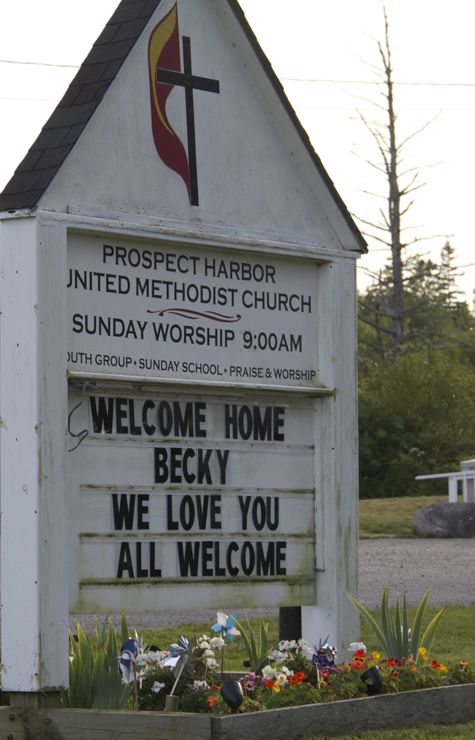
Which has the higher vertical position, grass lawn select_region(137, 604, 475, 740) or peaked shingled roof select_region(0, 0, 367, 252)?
peaked shingled roof select_region(0, 0, 367, 252)

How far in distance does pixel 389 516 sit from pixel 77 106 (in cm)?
2074

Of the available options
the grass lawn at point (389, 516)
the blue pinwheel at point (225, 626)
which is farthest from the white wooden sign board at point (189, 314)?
the grass lawn at point (389, 516)

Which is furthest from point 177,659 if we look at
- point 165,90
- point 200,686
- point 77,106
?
point 165,90

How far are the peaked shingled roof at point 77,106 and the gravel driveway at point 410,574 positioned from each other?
240 inches

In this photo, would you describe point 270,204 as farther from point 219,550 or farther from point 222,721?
point 222,721

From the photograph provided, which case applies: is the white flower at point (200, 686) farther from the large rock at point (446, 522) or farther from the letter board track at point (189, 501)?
the large rock at point (446, 522)

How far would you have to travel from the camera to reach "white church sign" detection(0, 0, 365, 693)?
6.86 meters

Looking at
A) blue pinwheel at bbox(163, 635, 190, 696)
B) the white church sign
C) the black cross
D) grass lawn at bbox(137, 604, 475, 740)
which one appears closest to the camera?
the white church sign

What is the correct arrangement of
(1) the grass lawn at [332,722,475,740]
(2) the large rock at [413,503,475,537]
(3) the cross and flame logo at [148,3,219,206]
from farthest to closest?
(2) the large rock at [413,503,475,537] < (3) the cross and flame logo at [148,3,219,206] < (1) the grass lawn at [332,722,475,740]

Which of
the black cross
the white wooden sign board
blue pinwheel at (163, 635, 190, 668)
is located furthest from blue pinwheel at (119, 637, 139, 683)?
the black cross

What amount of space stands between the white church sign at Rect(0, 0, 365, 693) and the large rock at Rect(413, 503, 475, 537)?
16801mm

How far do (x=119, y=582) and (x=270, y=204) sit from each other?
230cm

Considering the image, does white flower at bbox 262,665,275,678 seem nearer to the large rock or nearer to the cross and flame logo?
the cross and flame logo

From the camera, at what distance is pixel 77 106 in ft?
23.9
